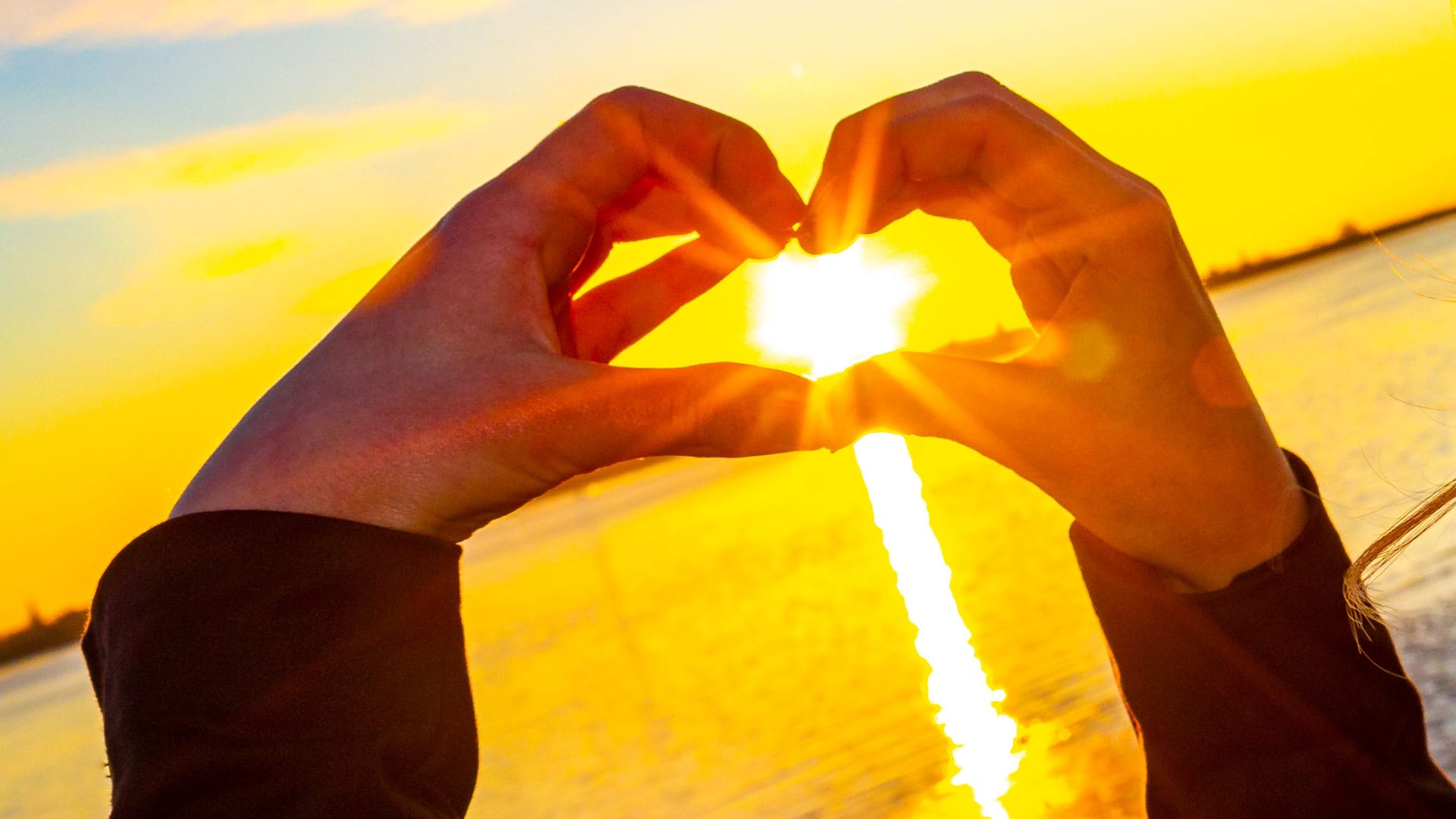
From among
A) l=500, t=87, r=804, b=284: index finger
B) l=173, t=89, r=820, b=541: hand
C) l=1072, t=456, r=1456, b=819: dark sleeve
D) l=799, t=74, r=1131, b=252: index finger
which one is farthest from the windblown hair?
l=500, t=87, r=804, b=284: index finger

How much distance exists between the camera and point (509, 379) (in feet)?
3.16

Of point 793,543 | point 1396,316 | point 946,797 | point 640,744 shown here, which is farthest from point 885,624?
point 1396,316

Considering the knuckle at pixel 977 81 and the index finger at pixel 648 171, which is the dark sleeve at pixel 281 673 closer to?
the index finger at pixel 648 171

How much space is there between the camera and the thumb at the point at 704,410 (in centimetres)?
101

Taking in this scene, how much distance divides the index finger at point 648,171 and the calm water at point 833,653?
705 millimetres

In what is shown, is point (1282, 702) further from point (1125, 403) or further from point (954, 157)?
point (954, 157)

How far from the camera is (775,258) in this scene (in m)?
1.26

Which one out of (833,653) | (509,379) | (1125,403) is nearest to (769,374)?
(509,379)

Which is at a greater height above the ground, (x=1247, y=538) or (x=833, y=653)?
(x=1247, y=538)

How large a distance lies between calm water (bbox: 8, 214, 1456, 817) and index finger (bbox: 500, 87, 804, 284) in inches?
27.8

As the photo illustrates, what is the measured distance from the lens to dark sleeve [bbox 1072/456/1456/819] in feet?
3.25

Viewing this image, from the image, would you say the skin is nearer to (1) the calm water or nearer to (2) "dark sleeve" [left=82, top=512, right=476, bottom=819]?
(2) "dark sleeve" [left=82, top=512, right=476, bottom=819]

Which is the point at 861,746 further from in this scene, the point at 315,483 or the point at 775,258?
the point at 315,483

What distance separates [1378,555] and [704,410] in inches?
30.2
